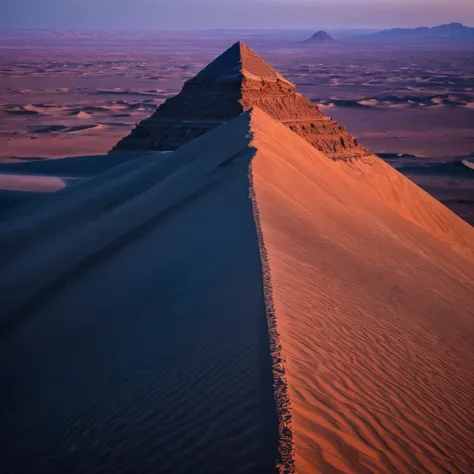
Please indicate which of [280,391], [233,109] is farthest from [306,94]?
[280,391]

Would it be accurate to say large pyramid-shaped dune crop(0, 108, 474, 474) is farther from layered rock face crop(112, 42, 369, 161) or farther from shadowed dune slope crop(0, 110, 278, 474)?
layered rock face crop(112, 42, 369, 161)

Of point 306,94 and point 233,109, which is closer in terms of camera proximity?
point 233,109

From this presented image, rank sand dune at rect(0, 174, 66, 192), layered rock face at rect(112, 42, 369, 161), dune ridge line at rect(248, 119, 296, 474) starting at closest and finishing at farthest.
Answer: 1. dune ridge line at rect(248, 119, 296, 474)
2. sand dune at rect(0, 174, 66, 192)
3. layered rock face at rect(112, 42, 369, 161)

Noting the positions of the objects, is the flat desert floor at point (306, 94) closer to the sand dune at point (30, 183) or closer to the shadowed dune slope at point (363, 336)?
the sand dune at point (30, 183)

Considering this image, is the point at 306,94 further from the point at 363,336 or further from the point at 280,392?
the point at 280,392

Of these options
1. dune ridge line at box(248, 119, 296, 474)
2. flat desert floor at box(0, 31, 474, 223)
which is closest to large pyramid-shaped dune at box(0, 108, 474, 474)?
dune ridge line at box(248, 119, 296, 474)

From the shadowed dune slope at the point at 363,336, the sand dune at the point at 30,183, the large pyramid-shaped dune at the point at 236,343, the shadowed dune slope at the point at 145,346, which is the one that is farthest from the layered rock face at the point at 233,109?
the shadowed dune slope at the point at 145,346
